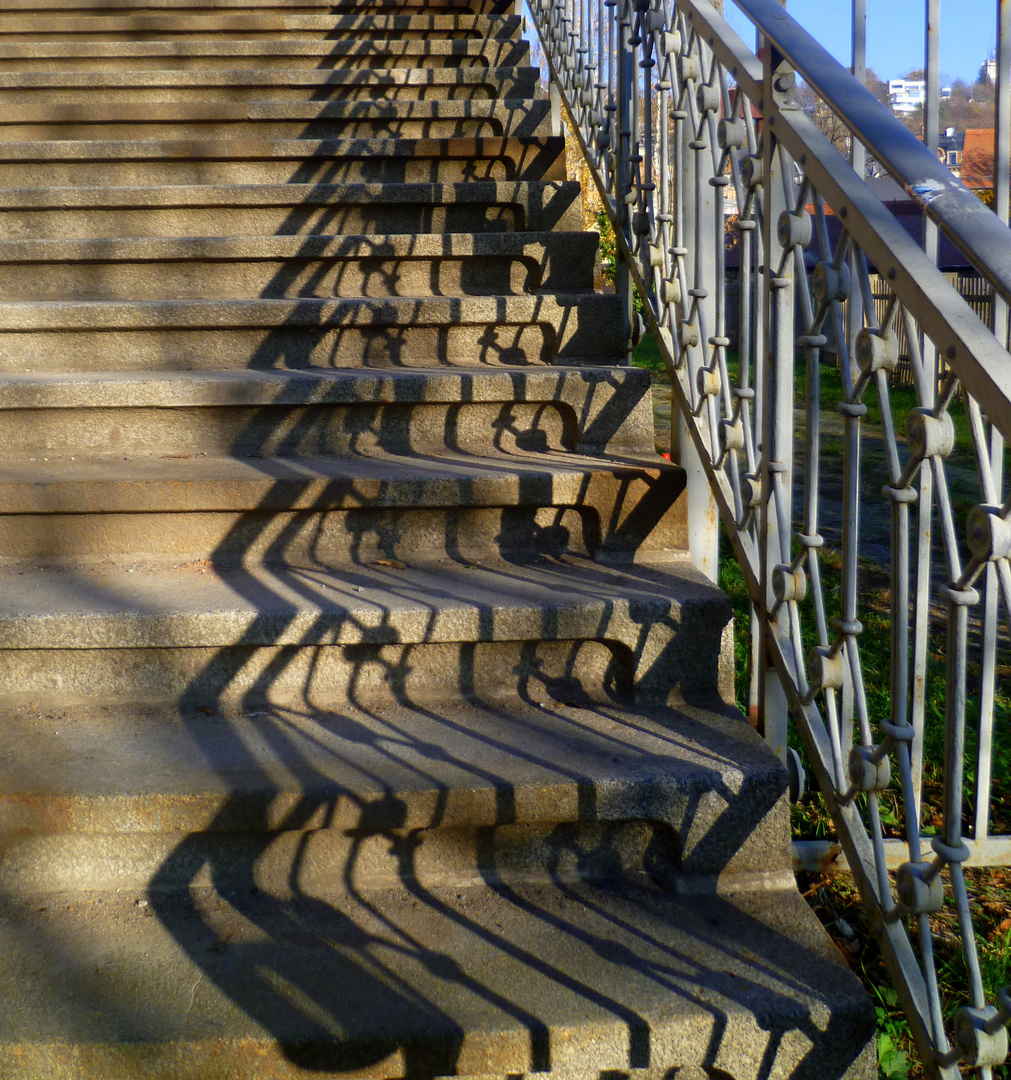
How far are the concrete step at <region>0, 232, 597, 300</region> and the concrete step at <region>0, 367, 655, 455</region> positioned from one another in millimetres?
561

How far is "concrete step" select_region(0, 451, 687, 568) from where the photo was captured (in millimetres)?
2145

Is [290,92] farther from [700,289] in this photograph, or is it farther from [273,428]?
[700,289]

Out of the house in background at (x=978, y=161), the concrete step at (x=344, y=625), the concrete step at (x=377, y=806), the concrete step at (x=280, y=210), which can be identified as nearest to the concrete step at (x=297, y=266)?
Answer: the concrete step at (x=280, y=210)

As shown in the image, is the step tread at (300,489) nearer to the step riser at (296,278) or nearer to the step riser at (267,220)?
the step riser at (296,278)

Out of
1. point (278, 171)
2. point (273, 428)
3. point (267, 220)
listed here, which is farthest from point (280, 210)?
point (273, 428)

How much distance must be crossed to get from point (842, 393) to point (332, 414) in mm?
1315

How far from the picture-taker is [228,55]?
4.05 metres

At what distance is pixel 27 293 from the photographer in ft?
Result: 9.75

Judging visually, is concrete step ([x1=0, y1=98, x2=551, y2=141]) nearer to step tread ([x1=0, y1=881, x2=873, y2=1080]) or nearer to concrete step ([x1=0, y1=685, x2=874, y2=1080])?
concrete step ([x1=0, y1=685, x2=874, y2=1080])

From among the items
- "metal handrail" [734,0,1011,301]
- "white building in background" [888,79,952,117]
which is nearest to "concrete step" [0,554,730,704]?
"metal handrail" [734,0,1011,301]

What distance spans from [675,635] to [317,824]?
75 centimetres

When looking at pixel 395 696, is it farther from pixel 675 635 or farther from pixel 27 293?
pixel 27 293

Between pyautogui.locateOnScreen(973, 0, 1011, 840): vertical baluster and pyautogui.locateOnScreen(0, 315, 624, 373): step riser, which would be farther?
pyautogui.locateOnScreen(0, 315, 624, 373): step riser

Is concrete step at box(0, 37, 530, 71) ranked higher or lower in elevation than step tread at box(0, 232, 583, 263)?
higher
